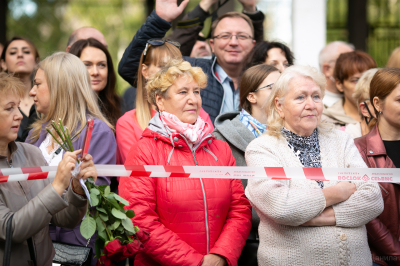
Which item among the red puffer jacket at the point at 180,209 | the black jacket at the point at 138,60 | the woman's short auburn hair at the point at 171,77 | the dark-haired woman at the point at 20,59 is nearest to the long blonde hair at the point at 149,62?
the black jacket at the point at 138,60

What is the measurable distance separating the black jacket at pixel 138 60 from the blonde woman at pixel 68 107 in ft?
2.83

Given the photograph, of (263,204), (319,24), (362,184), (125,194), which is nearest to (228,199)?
(263,204)

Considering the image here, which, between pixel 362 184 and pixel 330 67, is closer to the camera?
pixel 362 184

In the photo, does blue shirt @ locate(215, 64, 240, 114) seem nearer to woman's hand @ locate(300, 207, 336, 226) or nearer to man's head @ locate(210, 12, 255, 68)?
man's head @ locate(210, 12, 255, 68)

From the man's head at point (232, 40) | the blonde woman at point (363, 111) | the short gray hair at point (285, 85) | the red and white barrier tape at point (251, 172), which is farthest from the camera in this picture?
the man's head at point (232, 40)

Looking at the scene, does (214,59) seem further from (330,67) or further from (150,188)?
(150,188)

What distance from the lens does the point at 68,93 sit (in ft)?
12.2

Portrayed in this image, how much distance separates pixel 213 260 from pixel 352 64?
310cm

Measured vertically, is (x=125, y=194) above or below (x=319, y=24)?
below

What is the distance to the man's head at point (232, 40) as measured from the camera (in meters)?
4.95

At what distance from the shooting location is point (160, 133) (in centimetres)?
318

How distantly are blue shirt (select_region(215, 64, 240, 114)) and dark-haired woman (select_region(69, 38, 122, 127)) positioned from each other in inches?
44.5

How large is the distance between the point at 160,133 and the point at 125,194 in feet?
1.61

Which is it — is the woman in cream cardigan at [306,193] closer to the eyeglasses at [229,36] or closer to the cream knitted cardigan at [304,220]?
the cream knitted cardigan at [304,220]
